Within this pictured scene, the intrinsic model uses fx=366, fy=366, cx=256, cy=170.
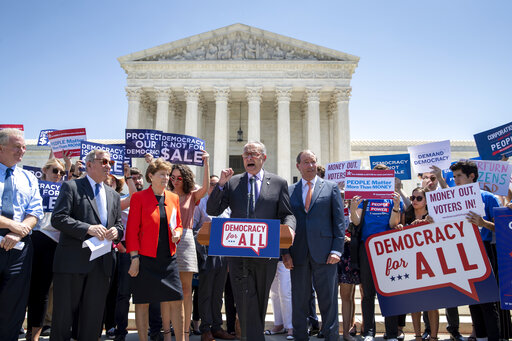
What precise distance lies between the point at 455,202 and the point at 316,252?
2.32 meters

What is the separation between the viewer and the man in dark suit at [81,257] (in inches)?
174

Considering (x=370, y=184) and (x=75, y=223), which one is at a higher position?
(x=370, y=184)

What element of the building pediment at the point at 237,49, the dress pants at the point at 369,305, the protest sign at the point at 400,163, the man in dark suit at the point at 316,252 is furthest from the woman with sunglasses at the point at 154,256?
the building pediment at the point at 237,49

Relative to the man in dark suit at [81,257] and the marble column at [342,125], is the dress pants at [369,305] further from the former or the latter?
the marble column at [342,125]

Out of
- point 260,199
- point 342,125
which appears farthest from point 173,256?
point 342,125

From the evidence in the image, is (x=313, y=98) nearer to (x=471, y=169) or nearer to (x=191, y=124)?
(x=191, y=124)

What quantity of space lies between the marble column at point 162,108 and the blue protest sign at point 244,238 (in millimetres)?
27886

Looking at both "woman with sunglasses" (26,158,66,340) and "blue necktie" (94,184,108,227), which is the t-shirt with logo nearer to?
"blue necktie" (94,184,108,227)

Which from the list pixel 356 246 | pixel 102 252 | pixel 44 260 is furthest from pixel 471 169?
pixel 44 260

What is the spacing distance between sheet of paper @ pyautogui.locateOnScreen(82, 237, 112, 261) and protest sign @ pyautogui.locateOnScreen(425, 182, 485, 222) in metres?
4.69

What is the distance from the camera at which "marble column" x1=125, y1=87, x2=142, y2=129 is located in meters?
30.7

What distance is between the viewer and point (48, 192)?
651cm

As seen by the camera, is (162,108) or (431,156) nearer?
(431,156)

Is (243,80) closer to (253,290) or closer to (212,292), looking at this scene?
(212,292)
